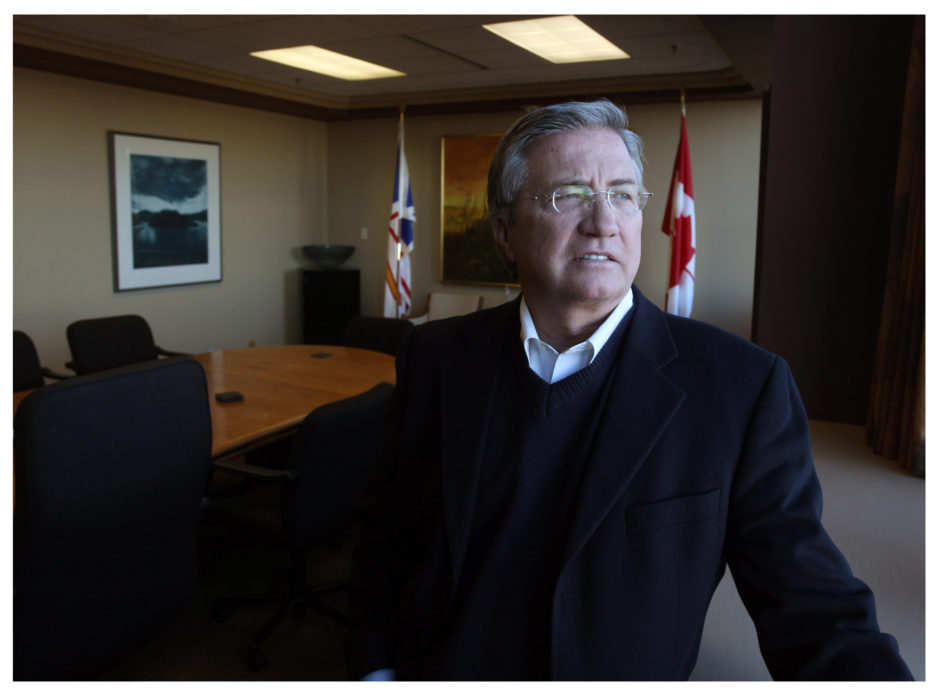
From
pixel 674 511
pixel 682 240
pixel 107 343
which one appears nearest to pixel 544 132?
pixel 674 511

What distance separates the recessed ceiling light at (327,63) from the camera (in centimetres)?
559

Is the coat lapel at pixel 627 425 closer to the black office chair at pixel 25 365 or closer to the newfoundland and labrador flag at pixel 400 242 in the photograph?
the black office chair at pixel 25 365

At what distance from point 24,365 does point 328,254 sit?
4.34 meters

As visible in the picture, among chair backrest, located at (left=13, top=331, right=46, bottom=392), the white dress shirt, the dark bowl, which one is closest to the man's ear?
the white dress shirt

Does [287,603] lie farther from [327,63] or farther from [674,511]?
[327,63]

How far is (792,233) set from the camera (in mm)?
2891

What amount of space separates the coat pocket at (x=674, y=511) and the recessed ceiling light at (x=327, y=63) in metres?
5.24

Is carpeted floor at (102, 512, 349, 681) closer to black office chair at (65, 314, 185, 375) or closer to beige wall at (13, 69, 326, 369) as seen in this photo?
black office chair at (65, 314, 185, 375)

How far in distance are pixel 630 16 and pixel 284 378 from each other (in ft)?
9.87

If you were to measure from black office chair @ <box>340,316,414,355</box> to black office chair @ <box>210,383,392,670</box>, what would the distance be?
6.33 ft

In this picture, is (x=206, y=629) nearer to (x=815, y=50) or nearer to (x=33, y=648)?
(x=33, y=648)

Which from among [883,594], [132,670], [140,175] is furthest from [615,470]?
[140,175]

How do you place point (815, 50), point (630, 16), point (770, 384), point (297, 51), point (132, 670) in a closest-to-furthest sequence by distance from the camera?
point (770, 384)
point (132, 670)
point (815, 50)
point (630, 16)
point (297, 51)

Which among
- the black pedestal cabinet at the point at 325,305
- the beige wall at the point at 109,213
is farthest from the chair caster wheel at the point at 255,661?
the black pedestal cabinet at the point at 325,305
